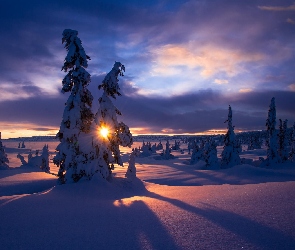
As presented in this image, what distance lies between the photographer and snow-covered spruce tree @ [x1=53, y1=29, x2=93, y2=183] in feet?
46.6

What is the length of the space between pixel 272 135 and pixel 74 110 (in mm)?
39791

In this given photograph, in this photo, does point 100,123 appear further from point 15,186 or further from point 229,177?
point 229,177

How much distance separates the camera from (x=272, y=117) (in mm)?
40438

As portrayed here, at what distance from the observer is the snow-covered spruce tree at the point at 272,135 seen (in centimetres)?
4034

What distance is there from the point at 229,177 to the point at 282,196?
21.5 metres

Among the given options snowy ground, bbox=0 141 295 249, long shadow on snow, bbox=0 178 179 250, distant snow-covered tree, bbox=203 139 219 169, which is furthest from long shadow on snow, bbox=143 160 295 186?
long shadow on snow, bbox=0 178 179 250

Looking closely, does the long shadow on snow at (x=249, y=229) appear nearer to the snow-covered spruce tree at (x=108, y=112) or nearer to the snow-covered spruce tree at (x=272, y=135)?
the snow-covered spruce tree at (x=108, y=112)

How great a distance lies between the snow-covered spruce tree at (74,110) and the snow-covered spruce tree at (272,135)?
122 feet

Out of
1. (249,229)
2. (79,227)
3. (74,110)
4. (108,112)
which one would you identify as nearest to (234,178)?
(108,112)

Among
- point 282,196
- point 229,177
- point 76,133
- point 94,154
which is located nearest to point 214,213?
point 282,196

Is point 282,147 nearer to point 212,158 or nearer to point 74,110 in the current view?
point 212,158

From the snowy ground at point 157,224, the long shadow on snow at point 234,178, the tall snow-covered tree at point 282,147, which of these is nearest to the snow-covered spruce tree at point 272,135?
the tall snow-covered tree at point 282,147

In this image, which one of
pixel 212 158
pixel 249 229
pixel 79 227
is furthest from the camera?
pixel 212 158

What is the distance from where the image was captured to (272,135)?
136 ft
